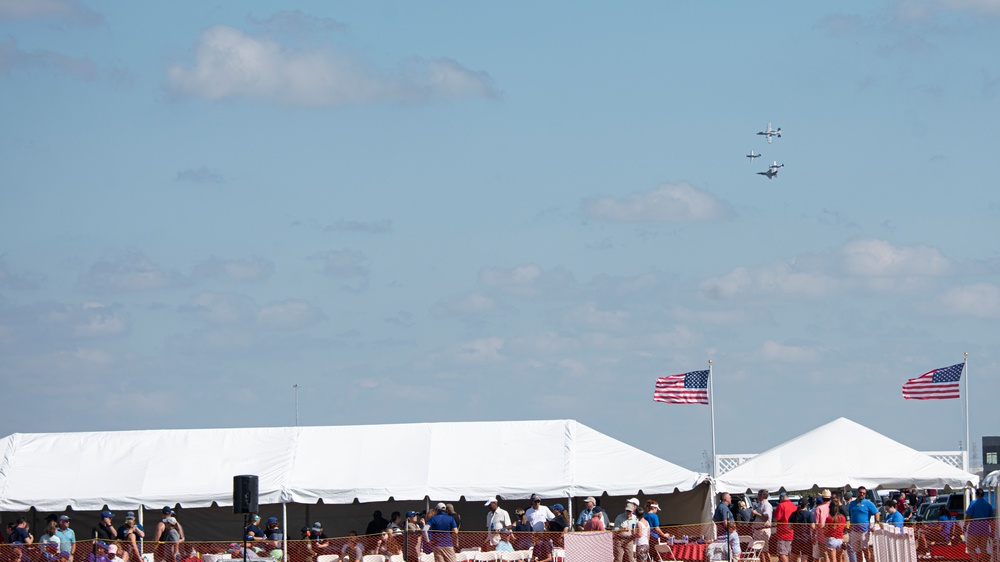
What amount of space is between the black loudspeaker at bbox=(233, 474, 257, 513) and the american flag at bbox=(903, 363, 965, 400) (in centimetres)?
1624

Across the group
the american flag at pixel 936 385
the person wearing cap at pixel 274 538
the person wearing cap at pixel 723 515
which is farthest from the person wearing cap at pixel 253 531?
the american flag at pixel 936 385

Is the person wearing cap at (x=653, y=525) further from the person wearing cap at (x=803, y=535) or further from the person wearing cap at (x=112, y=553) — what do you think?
the person wearing cap at (x=112, y=553)

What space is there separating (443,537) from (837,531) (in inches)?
225

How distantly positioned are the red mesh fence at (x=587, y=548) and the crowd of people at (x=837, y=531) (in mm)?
15

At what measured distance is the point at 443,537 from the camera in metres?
20.9

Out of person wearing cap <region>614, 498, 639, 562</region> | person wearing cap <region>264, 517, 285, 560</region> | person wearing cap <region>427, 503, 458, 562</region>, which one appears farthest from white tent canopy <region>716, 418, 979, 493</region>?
person wearing cap <region>264, 517, 285, 560</region>

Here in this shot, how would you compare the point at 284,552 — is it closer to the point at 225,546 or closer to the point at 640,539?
the point at 225,546

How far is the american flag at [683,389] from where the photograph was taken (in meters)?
27.8

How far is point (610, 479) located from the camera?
24297mm

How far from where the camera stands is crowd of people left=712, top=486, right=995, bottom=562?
803 inches

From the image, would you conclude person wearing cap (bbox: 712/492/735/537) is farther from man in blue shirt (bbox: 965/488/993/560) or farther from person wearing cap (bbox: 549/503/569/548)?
man in blue shirt (bbox: 965/488/993/560)

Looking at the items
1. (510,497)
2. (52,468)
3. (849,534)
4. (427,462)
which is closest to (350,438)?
(427,462)

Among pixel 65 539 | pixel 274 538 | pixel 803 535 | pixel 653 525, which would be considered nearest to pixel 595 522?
pixel 653 525

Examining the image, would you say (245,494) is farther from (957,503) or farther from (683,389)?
(957,503)
